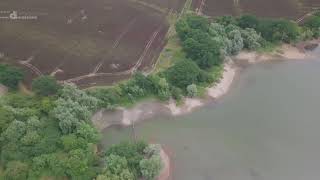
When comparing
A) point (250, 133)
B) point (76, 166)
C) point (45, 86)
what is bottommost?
point (250, 133)

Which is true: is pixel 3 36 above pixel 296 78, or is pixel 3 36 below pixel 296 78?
above

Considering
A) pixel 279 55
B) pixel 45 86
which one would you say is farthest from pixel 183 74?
pixel 279 55

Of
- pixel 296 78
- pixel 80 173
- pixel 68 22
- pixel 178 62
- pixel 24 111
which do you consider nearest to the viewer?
pixel 80 173

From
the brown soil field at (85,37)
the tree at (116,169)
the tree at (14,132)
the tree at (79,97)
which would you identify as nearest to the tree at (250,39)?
the brown soil field at (85,37)

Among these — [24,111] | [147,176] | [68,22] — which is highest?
[68,22]

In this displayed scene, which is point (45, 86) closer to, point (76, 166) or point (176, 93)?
point (76, 166)

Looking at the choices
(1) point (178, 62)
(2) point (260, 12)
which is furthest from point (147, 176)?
(2) point (260, 12)

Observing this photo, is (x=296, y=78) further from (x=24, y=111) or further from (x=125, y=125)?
(x=24, y=111)
